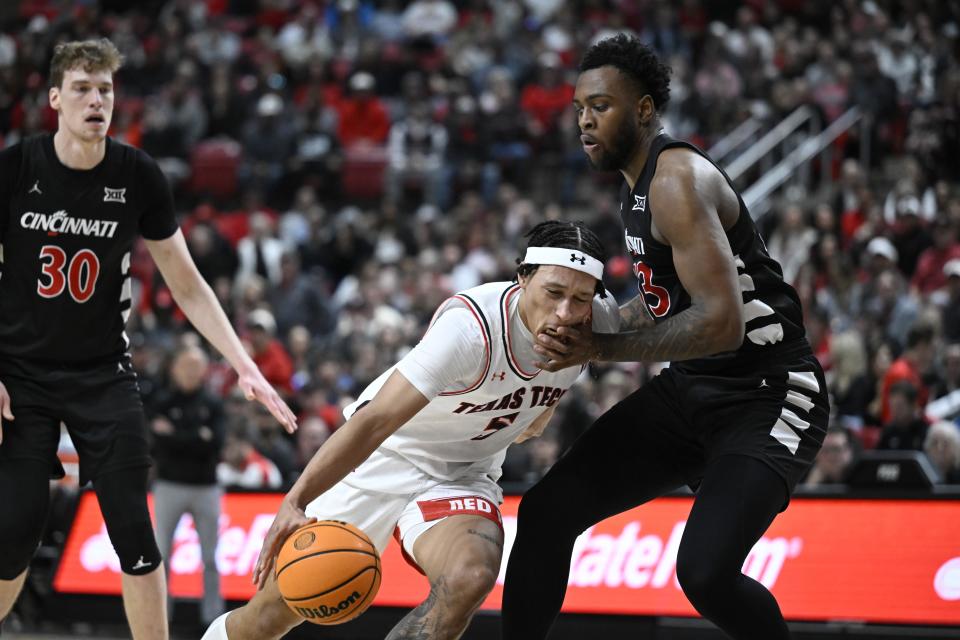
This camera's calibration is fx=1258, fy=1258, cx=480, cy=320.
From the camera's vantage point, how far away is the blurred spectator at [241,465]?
9.59 metres

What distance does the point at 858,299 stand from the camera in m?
11.5

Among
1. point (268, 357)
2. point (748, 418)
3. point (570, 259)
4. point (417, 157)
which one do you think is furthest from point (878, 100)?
point (570, 259)

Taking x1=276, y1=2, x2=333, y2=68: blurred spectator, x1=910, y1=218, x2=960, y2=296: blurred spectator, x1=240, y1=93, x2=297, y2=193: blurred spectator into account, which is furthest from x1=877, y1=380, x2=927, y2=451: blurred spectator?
x1=276, y1=2, x2=333, y2=68: blurred spectator

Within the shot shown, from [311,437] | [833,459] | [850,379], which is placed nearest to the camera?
[833,459]

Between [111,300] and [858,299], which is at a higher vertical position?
[111,300]

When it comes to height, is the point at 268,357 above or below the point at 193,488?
below

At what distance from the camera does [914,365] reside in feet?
32.8

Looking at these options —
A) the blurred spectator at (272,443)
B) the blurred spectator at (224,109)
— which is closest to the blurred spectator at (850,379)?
the blurred spectator at (272,443)

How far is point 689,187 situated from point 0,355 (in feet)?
9.40

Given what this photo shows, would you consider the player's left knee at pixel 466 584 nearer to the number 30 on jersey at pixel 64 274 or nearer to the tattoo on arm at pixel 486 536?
the tattoo on arm at pixel 486 536

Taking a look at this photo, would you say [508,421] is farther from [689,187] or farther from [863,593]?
[863,593]

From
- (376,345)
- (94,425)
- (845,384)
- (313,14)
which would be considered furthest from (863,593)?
(313,14)

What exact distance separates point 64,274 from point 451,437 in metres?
1.71

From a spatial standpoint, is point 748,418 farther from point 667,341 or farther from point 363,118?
point 363,118
